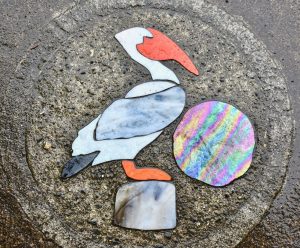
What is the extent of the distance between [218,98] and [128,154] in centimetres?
66

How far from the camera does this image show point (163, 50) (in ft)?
9.75

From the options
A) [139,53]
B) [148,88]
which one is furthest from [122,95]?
[139,53]

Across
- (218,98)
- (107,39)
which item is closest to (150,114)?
(218,98)

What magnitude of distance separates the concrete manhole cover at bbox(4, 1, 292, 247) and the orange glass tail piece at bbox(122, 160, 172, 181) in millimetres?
40

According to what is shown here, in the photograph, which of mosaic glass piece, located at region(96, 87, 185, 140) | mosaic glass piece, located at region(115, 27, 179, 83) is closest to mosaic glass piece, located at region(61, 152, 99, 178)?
mosaic glass piece, located at region(96, 87, 185, 140)

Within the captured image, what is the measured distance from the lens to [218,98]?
282 cm

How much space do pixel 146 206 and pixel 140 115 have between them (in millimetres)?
560

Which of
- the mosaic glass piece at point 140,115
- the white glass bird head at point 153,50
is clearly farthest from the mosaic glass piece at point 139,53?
the mosaic glass piece at point 140,115

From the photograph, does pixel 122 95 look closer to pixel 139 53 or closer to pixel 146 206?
pixel 139 53

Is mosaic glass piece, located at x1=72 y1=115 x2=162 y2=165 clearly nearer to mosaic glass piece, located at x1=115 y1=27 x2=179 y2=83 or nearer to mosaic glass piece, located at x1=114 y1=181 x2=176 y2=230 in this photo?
mosaic glass piece, located at x1=114 y1=181 x2=176 y2=230

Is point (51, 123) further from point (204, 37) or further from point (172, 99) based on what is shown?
point (204, 37)

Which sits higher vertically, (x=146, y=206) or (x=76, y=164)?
(x=76, y=164)

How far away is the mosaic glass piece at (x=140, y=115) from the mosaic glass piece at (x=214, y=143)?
10 centimetres

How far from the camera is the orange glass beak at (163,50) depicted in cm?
293
